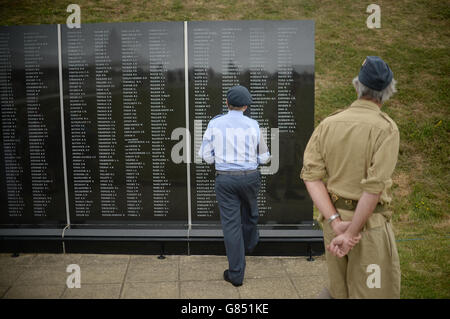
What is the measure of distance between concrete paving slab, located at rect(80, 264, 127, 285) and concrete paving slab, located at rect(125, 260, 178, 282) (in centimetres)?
9

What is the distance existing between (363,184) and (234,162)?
1977 millimetres

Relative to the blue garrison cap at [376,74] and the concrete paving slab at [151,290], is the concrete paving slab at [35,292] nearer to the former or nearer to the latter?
the concrete paving slab at [151,290]

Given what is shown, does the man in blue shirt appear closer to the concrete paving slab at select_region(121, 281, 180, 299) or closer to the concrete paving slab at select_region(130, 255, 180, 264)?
the concrete paving slab at select_region(121, 281, 180, 299)

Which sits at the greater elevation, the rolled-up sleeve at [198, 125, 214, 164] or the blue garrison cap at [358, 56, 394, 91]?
the blue garrison cap at [358, 56, 394, 91]

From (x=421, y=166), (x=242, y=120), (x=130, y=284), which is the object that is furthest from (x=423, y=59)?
(x=130, y=284)

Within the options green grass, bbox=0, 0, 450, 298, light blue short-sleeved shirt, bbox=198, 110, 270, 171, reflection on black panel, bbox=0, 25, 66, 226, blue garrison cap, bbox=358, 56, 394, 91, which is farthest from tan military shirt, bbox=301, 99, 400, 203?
reflection on black panel, bbox=0, 25, 66, 226

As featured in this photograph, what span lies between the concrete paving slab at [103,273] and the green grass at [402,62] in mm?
3345

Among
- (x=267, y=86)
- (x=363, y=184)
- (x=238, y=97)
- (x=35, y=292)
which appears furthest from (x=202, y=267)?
(x=363, y=184)

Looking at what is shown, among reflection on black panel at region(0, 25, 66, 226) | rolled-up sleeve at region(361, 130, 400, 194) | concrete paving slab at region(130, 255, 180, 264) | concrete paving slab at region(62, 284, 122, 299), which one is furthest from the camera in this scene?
reflection on black panel at region(0, 25, 66, 226)

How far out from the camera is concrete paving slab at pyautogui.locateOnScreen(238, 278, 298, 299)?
4.05 meters

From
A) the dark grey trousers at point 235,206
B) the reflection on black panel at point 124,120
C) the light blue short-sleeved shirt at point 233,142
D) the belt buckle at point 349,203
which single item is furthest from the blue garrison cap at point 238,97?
the belt buckle at point 349,203

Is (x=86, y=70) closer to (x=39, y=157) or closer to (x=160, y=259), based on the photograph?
(x=39, y=157)

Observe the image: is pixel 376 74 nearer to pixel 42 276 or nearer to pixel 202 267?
pixel 202 267

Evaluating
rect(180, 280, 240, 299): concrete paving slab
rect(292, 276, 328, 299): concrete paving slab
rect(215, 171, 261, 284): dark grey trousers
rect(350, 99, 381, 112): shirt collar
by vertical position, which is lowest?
rect(292, 276, 328, 299): concrete paving slab
